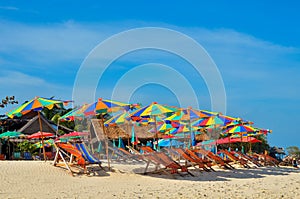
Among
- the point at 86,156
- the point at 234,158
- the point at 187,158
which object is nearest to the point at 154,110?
the point at 187,158

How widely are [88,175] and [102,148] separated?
10.9m

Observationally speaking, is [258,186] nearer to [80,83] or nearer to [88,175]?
[88,175]

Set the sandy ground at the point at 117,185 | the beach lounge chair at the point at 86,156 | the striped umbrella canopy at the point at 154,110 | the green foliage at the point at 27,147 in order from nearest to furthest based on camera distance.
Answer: the sandy ground at the point at 117,185 → the beach lounge chair at the point at 86,156 → the striped umbrella canopy at the point at 154,110 → the green foliage at the point at 27,147

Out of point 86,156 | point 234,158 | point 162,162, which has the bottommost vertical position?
point 162,162

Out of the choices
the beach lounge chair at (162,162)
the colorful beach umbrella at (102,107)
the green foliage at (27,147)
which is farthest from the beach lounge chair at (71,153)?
the green foliage at (27,147)

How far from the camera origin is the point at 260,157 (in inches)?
817

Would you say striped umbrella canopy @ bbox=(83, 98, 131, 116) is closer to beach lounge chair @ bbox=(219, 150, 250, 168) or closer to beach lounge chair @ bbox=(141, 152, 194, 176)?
beach lounge chair @ bbox=(141, 152, 194, 176)

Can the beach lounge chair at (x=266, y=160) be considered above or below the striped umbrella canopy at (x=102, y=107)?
below

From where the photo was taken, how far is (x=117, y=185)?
9.87 m

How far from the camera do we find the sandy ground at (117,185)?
8.44 metres

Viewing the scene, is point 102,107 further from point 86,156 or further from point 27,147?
point 27,147

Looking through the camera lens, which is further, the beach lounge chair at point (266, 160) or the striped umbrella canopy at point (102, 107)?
the beach lounge chair at point (266, 160)

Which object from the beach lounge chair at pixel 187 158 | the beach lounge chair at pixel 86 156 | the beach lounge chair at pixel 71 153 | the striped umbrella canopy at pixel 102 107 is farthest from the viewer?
the beach lounge chair at pixel 187 158

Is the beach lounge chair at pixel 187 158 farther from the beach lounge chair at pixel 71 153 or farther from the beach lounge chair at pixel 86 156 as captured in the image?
the beach lounge chair at pixel 71 153
